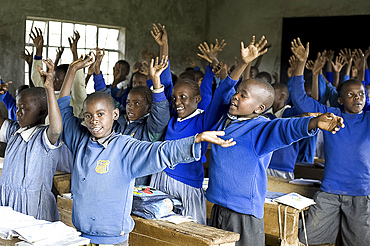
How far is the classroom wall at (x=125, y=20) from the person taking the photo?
26.2 ft

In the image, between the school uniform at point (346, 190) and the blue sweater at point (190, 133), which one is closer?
the blue sweater at point (190, 133)

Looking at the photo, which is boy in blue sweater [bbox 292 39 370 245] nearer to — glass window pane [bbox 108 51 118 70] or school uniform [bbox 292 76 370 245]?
school uniform [bbox 292 76 370 245]

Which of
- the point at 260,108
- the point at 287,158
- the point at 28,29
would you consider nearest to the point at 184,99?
the point at 260,108

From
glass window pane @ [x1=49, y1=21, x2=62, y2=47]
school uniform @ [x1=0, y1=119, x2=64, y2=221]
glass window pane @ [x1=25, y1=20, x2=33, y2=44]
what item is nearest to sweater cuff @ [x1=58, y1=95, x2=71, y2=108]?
school uniform @ [x1=0, y1=119, x2=64, y2=221]

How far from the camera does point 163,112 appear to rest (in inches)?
130


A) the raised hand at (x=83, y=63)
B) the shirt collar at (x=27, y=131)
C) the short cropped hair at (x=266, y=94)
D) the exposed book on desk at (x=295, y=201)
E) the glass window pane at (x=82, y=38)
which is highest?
the glass window pane at (x=82, y=38)

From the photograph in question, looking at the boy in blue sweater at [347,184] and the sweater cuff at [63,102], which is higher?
the sweater cuff at [63,102]

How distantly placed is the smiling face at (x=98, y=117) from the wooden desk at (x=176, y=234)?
0.68 meters

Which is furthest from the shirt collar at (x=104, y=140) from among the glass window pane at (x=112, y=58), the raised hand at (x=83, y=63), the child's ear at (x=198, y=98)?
the glass window pane at (x=112, y=58)

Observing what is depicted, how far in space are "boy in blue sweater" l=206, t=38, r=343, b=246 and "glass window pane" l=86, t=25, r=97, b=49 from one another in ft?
21.9

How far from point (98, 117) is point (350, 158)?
2.02 meters

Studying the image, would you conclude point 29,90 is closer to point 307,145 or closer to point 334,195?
point 334,195

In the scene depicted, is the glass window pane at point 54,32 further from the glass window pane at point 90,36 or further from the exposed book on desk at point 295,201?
the exposed book on desk at point 295,201

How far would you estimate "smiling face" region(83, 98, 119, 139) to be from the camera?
8.49ft
